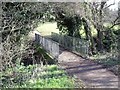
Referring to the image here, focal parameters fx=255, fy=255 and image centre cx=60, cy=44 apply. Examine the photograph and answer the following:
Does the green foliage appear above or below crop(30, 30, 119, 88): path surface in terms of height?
above

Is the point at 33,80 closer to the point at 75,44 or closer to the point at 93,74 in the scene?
the point at 93,74

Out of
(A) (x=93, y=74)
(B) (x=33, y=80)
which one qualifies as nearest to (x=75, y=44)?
(A) (x=93, y=74)

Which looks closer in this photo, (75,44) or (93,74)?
(93,74)

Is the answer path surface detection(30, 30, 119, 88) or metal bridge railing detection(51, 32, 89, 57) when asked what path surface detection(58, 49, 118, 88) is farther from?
metal bridge railing detection(51, 32, 89, 57)

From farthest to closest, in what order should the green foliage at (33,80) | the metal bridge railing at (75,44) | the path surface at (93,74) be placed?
1. the metal bridge railing at (75,44)
2. the path surface at (93,74)
3. the green foliage at (33,80)

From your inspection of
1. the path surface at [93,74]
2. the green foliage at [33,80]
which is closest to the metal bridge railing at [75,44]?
the path surface at [93,74]

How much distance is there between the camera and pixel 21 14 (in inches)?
447

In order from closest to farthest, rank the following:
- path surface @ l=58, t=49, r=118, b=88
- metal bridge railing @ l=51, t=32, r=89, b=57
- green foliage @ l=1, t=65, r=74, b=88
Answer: green foliage @ l=1, t=65, r=74, b=88 < path surface @ l=58, t=49, r=118, b=88 < metal bridge railing @ l=51, t=32, r=89, b=57

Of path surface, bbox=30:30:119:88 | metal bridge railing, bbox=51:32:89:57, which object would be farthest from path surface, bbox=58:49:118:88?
metal bridge railing, bbox=51:32:89:57

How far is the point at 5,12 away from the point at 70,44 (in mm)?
10934

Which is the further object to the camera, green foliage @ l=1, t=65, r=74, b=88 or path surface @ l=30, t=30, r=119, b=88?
path surface @ l=30, t=30, r=119, b=88

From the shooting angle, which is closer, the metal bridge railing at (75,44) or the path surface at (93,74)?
the path surface at (93,74)

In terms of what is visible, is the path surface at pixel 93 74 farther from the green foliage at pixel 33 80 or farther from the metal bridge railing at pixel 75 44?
the metal bridge railing at pixel 75 44

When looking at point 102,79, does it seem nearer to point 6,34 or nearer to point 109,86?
point 109,86
